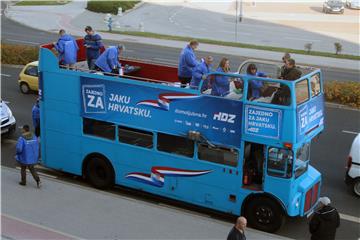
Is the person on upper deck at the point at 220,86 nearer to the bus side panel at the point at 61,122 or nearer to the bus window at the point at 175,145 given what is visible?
the bus window at the point at 175,145

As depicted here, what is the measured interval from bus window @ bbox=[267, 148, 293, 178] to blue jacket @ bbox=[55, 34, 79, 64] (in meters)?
5.90

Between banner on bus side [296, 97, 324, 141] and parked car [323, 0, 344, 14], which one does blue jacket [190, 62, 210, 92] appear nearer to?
banner on bus side [296, 97, 324, 141]

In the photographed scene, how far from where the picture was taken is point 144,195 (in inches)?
522

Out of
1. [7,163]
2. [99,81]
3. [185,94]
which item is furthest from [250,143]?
[7,163]

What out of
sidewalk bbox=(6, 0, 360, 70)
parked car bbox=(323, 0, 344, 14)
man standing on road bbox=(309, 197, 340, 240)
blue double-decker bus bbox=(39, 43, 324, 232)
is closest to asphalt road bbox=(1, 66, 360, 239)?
blue double-decker bus bbox=(39, 43, 324, 232)

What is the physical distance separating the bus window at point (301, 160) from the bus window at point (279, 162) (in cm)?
32

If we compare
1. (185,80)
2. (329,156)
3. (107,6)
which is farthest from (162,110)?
(107,6)

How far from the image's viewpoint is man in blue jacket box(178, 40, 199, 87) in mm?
12859

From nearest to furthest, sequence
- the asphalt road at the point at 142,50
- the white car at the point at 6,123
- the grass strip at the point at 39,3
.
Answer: the white car at the point at 6,123 → the asphalt road at the point at 142,50 → the grass strip at the point at 39,3

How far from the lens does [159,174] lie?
40.3 ft

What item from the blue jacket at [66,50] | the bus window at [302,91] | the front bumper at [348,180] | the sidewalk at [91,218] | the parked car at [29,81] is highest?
the blue jacket at [66,50]

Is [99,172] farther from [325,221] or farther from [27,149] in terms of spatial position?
[325,221]

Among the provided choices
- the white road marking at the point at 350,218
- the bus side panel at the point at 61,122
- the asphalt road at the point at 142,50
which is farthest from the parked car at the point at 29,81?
the white road marking at the point at 350,218

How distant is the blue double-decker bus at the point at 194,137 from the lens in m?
10.8
